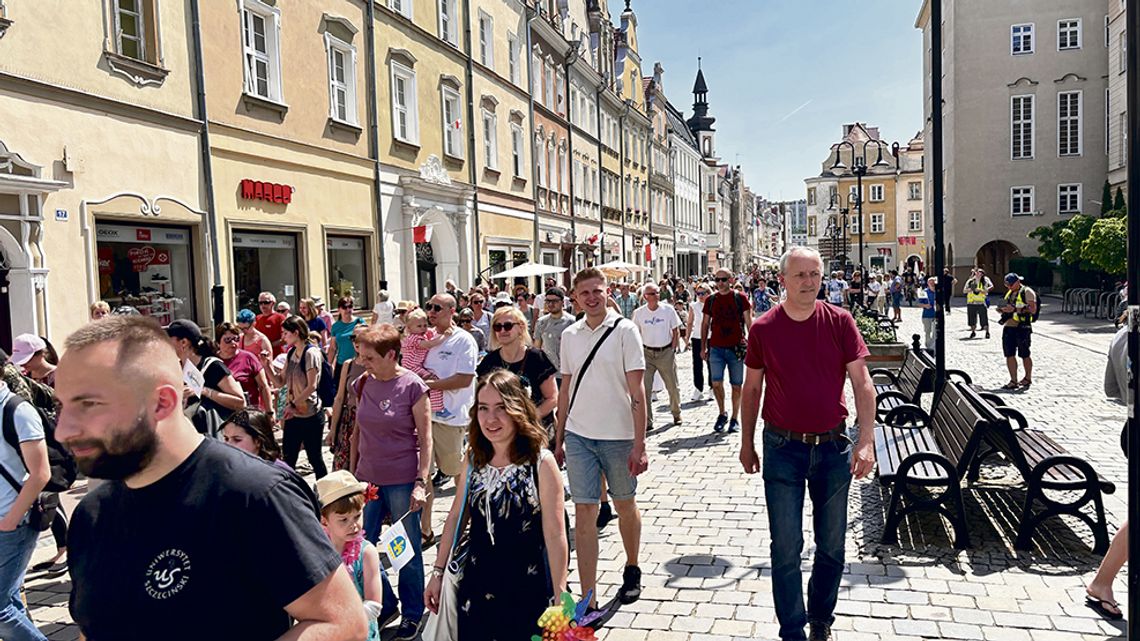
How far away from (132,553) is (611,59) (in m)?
42.3

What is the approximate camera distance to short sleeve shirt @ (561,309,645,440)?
16.1 ft

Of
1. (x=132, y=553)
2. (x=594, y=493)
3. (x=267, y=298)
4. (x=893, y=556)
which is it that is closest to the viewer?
(x=132, y=553)

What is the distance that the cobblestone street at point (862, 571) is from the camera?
14.5ft

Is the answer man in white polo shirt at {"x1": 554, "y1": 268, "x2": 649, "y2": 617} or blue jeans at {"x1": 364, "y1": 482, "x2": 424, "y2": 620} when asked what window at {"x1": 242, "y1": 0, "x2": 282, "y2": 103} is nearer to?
blue jeans at {"x1": 364, "y1": 482, "x2": 424, "y2": 620}

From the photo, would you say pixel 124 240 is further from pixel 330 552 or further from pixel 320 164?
pixel 330 552

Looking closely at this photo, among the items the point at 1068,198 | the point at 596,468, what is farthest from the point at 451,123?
the point at 1068,198

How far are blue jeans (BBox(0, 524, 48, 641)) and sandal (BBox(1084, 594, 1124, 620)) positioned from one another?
5.66 metres

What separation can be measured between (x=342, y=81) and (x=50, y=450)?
44.9ft

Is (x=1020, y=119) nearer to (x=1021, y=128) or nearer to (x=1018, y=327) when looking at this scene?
(x=1021, y=128)

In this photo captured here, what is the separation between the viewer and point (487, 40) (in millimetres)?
25000

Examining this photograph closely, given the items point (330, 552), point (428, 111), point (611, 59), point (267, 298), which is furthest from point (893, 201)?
point (330, 552)

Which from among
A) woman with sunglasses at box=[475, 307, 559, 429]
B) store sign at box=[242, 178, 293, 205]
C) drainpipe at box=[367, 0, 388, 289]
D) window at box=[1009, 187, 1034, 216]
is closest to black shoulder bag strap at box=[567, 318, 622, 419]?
woman with sunglasses at box=[475, 307, 559, 429]

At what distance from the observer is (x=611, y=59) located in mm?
41500

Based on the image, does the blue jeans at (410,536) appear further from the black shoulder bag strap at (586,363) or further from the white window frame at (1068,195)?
the white window frame at (1068,195)
